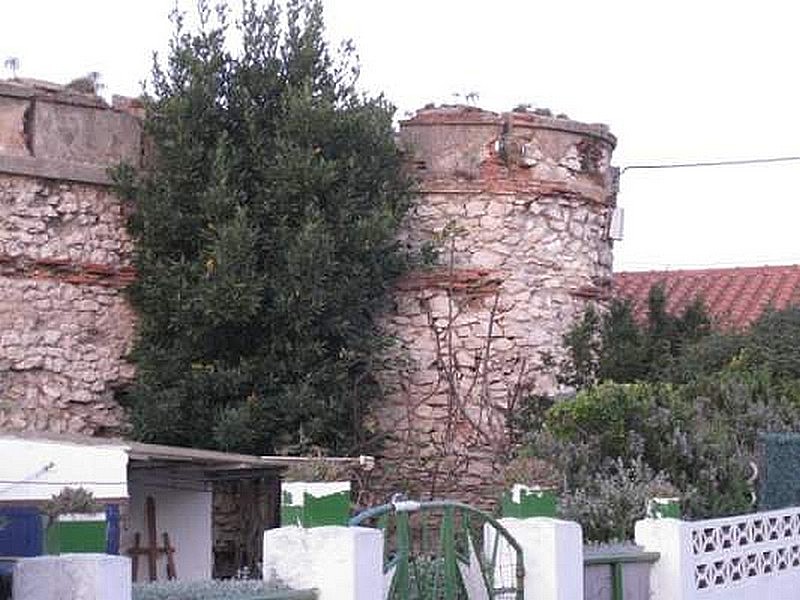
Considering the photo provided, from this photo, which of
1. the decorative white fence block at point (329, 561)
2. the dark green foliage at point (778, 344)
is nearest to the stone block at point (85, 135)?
the dark green foliage at point (778, 344)

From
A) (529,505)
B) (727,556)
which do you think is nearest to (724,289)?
(727,556)

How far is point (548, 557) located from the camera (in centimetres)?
987

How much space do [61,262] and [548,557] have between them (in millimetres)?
7718

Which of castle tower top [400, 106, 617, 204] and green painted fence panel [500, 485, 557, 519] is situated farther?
castle tower top [400, 106, 617, 204]

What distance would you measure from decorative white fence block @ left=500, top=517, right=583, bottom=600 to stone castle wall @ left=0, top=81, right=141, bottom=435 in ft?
23.1

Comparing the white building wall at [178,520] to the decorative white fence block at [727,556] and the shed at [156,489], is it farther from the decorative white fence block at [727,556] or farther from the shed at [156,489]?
the decorative white fence block at [727,556]

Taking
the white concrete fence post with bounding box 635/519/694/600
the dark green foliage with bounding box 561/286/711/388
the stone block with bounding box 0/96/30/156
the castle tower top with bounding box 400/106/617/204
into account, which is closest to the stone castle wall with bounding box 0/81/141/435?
the stone block with bounding box 0/96/30/156

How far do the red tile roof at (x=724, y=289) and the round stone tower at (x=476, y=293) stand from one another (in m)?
4.76

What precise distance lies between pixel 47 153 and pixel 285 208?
2.50 m

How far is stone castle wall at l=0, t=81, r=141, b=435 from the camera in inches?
613

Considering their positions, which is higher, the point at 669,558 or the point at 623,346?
the point at 623,346

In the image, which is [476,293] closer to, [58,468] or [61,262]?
[61,262]

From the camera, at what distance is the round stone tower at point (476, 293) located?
16984 mm

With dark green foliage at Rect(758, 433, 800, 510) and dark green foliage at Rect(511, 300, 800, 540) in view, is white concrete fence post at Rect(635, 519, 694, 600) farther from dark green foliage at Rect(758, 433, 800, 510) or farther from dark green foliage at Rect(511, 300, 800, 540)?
dark green foliage at Rect(758, 433, 800, 510)
